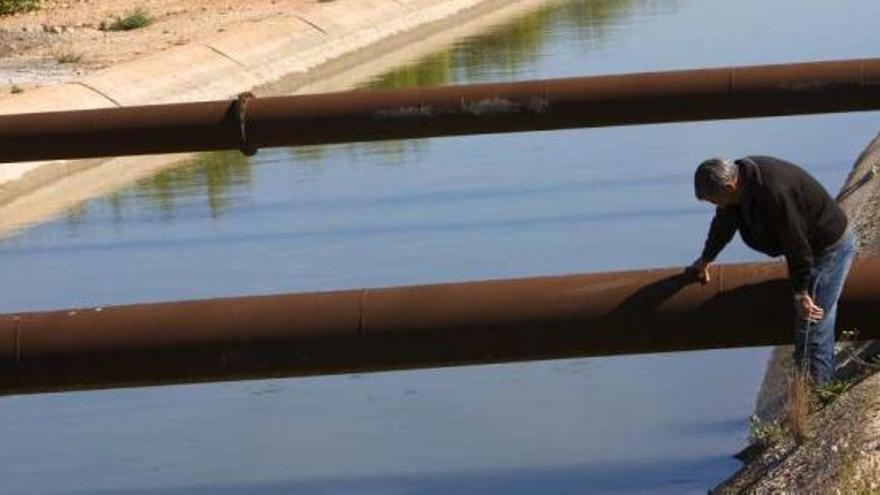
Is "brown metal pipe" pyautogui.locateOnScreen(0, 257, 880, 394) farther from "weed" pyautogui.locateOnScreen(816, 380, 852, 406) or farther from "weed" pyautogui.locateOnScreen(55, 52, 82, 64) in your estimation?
"weed" pyautogui.locateOnScreen(55, 52, 82, 64)

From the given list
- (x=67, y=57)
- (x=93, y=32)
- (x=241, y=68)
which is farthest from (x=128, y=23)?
(x=241, y=68)

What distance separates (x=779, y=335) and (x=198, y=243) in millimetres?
10639

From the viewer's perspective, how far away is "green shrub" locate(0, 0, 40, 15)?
38094 millimetres

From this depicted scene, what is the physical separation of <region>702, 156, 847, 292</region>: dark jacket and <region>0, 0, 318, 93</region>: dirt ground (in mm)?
18946

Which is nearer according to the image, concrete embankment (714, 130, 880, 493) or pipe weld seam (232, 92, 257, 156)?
concrete embankment (714, 130, 880, 493)

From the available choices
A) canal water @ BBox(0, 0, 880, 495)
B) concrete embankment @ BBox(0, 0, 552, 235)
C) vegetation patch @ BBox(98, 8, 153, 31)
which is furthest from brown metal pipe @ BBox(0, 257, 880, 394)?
vegetation patch @ BBox(98, 8, 153, 31)

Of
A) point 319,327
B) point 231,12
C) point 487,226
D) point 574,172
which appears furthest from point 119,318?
point 231,12

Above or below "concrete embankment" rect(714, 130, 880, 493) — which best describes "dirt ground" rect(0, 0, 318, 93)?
below

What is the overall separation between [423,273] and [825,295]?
802 cm

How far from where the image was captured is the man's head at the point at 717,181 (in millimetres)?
8016

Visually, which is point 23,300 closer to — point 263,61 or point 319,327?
point 319,327

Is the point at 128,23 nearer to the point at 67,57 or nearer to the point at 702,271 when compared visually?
the point at 67,57

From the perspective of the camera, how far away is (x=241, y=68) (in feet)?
98.4

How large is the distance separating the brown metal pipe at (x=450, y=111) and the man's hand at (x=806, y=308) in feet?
21.9
